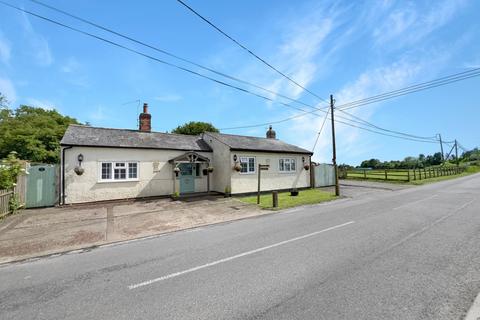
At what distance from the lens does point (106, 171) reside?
1457 centimetres

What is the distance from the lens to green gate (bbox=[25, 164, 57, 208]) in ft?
41.3

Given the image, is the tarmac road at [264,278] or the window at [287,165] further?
the window at [287,165]

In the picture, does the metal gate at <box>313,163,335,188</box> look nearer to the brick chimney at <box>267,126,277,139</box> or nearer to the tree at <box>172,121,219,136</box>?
the brick chimney at <box>267,126,277,139</box>

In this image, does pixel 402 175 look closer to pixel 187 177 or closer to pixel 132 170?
pixel 187 177

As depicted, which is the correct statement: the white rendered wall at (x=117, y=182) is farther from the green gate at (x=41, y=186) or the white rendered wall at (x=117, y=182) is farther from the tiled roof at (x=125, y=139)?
the green gate at (x=41, y=186)

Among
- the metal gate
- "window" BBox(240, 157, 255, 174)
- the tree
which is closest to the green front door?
"window" BBox(240, 157, 255, 174)

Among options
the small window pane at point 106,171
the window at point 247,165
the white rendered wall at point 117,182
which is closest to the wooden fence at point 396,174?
the window at point 247,165

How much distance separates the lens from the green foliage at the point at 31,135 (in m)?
31.3

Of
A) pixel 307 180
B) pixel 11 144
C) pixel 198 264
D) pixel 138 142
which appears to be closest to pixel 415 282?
pixel 198 264

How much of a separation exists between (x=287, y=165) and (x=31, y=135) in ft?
118

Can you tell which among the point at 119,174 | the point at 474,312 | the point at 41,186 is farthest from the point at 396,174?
the point at 41,186

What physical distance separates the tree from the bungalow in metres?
21.5

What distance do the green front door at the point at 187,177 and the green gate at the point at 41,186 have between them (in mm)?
7484

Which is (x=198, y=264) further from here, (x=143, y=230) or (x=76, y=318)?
(x=143, y=230)
